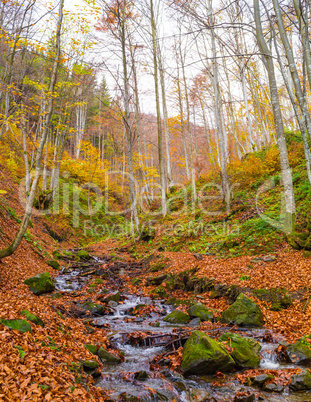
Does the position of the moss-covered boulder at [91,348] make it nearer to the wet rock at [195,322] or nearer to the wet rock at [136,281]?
the wet rock at [195,322]

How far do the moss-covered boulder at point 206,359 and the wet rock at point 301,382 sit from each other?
0.91 m

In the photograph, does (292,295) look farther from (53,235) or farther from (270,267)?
(53,235)

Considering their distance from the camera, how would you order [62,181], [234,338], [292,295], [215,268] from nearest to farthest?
1. [234,338]
2. [292,295]
3. [215,268]
4. [62,181]

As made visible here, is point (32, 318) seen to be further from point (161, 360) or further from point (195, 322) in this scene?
point (195, 322)

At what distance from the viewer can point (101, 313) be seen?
6.80m

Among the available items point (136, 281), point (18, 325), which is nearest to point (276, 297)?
point (136, 281)

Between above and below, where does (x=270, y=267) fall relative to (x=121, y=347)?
above

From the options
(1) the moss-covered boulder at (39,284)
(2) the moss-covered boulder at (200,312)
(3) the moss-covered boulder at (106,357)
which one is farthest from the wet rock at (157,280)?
(3) the moss-covered boulder at (106,357)

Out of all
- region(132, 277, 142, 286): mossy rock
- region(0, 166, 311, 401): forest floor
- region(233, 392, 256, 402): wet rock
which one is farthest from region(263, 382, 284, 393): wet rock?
region(132, 277, 142, 286): mossy rock

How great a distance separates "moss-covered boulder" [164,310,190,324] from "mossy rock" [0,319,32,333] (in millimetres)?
3517

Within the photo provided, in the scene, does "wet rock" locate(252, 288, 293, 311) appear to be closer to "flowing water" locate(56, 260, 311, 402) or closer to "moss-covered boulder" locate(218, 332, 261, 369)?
"flowing water" locate(56, 260, 311, 402)

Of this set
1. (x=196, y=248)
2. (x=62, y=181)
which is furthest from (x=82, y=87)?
(x=196, y=248)

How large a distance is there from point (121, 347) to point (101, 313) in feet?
5.98

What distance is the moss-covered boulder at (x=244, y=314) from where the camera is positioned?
571 cm
